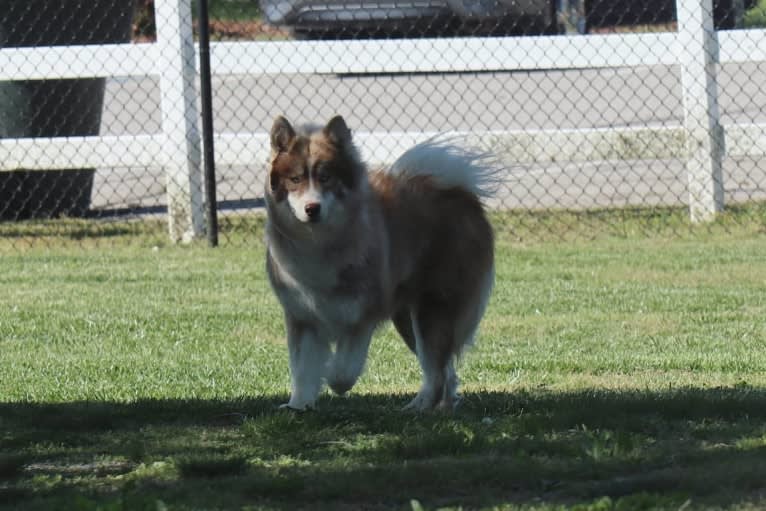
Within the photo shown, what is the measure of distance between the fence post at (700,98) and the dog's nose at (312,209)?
220 inches

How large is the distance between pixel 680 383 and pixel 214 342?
2.58m

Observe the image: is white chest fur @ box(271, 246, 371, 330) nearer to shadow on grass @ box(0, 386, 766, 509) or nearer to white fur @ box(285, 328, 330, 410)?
white fur @ box(285, 328, 330, 410)

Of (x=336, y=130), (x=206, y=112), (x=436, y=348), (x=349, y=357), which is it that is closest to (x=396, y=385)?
(x=436, y=348)

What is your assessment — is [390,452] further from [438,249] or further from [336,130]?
[336,130]

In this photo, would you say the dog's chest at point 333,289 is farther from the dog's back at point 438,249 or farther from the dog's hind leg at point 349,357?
the dog's back at point 438,249

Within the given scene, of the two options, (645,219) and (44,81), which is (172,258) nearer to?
(44,81)

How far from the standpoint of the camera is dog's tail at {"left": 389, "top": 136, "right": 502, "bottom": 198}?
19.7 feet

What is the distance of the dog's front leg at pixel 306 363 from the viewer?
5617 mm

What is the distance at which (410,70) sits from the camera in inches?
412

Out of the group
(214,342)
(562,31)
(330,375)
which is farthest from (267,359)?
(562,31)

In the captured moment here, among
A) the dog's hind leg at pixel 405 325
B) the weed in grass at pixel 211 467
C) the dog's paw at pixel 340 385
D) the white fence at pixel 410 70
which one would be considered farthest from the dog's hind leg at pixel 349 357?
the white fence at pixel 410 70

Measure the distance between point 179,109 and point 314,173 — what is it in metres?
5.17

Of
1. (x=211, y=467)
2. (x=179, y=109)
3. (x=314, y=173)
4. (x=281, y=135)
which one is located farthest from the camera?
(x=179, y=109)

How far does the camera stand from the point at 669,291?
28.4 ft
